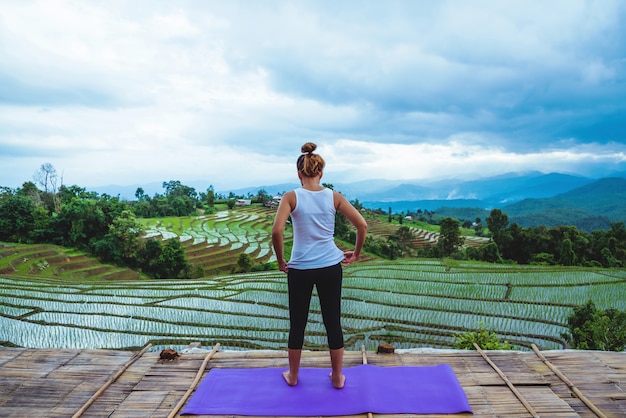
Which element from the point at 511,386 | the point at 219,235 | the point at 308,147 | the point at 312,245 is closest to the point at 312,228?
the point at 312,245

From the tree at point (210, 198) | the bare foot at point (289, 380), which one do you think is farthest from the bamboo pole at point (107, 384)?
the tree at point (210, 198)

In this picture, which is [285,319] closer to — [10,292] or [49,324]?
[49,324]

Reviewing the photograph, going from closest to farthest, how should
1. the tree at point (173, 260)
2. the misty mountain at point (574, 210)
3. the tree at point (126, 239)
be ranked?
the tree at point (173, 260) → the tree at point (126, 239) → the misty mountain at point (574, 210)

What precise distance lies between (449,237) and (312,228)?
3042 centimetres

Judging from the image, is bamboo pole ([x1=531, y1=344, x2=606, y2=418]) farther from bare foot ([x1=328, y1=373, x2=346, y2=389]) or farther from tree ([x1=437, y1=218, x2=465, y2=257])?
tree ([x1=437, y1=218, x2=465, y2=257])

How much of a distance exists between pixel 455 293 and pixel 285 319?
205 inches

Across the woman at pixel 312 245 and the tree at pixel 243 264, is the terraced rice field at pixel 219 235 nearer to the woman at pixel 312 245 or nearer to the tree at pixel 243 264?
the tree at pixel 243 264

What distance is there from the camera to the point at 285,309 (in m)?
10.4

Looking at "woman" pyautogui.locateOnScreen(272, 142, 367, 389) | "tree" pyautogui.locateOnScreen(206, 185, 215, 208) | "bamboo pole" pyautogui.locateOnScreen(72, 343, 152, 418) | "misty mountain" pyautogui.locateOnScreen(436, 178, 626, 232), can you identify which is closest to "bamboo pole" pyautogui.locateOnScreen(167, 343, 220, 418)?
"bamboo pole" pyautogui.locateOnScreen(72, 343, 152, 418)

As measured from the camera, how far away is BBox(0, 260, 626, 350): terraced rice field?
8039 mm

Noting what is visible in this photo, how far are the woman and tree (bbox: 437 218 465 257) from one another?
1171 inches

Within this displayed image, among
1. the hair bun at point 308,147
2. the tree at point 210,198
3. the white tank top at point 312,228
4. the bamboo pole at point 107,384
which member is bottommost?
the bamboo pole at point 107,384

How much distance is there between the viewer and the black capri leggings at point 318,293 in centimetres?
326

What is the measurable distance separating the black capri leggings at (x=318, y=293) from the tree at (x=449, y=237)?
29737mm
